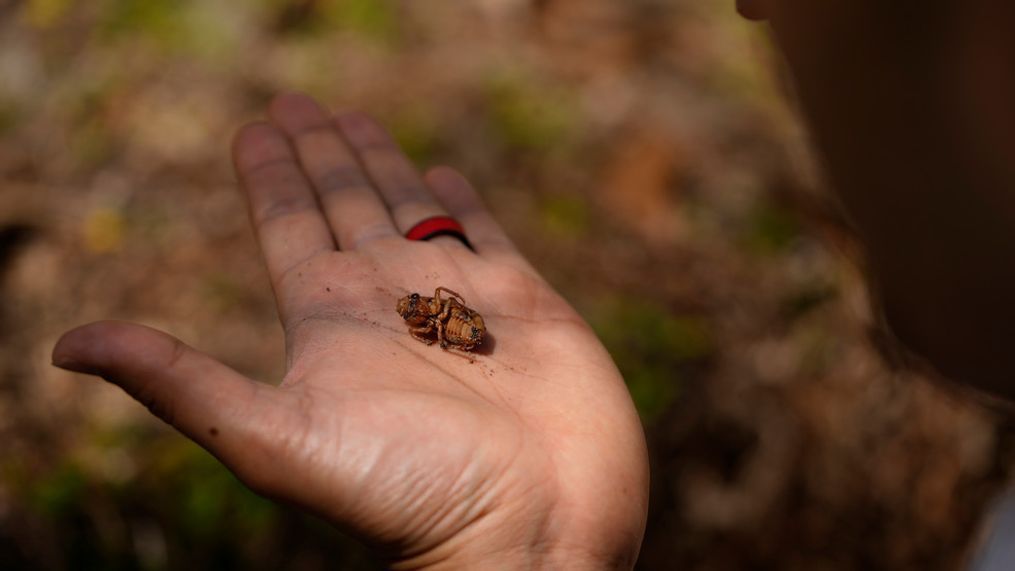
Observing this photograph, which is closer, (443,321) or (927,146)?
(927,146)

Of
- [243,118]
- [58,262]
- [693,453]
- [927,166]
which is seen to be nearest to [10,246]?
[58,262]

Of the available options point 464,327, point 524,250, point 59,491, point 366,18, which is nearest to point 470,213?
point 464,327

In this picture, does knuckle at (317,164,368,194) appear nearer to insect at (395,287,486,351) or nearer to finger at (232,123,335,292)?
finger at (232,123,335,292)

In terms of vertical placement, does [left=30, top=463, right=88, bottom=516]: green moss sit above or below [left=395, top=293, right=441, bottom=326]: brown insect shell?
below

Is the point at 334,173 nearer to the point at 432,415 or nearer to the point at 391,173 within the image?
the point at 391,173

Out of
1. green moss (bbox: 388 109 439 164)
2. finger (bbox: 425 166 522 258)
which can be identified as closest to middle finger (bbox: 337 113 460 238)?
finger (bbox: 425 166 522 258)

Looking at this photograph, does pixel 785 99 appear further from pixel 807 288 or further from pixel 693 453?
pixel 693 453
